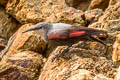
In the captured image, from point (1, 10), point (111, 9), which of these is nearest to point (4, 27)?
point (1, 10)

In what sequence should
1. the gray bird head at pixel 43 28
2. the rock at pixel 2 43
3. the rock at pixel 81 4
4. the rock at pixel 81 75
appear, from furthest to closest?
1. the rock at pixel 81 4
2. the rock at pixel 2 43
3. the gray bird head at pixel 43 28
4. the rock at pixel 81 75

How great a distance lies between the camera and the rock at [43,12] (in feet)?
27.2

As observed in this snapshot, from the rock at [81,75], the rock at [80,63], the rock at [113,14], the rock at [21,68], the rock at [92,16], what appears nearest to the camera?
the rock at [81,75]

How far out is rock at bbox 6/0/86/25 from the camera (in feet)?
27.2

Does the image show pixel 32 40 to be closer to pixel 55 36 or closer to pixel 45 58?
pixel 45 58

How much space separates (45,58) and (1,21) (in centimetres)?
397

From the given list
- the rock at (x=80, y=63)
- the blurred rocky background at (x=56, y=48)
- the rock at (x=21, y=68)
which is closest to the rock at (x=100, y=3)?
the blurred rocky background at (x=56, y=48)

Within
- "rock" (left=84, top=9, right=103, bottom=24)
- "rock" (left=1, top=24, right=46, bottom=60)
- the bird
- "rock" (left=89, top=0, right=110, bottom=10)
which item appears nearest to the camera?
the bird

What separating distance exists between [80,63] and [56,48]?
65.0 inches

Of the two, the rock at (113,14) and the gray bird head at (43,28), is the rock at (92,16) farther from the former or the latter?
the gray bird head at (43,28)

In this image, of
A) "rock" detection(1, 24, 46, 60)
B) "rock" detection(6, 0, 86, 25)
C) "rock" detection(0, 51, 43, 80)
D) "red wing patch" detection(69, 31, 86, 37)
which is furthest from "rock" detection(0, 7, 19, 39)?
"red wing patch" detection(69, 31, 86, 37)

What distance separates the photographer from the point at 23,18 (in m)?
9.34

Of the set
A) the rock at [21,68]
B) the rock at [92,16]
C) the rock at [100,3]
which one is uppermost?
the rock at [100,3]

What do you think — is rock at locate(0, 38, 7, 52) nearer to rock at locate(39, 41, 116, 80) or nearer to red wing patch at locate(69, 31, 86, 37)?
rock at locate(39, 41, 116, 80)
